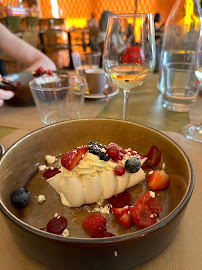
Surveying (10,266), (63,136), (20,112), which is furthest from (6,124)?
(10,266)

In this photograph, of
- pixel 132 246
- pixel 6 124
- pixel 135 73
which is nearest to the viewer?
pixel 132 246

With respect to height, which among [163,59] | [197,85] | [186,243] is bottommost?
[186,243]

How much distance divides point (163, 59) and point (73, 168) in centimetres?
98

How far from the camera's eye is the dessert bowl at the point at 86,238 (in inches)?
12.9

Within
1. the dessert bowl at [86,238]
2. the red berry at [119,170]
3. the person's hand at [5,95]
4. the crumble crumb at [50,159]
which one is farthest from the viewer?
the person's hand at [5,95]

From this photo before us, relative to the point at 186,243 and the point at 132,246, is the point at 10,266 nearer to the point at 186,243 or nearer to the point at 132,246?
the point at 132,246

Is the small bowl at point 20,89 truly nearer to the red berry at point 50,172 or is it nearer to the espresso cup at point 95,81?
the espresso cup at point 95,81

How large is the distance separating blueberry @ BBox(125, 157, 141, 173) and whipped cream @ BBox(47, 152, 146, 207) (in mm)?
18

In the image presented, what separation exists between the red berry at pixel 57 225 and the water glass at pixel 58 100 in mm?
535

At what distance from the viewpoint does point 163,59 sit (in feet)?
4.08

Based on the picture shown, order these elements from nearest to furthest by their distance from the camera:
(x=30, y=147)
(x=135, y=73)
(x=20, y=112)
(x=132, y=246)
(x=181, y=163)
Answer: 1. (x=132, y=246)
2. (x=181, y=163)
3. (x=30, y=147)
4. (x=135, y=73)
5. (x=20, y=112)

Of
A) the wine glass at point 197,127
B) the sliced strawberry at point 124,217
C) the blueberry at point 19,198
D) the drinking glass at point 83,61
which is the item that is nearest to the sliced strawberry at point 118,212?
the sliced strawberry at point 124,217

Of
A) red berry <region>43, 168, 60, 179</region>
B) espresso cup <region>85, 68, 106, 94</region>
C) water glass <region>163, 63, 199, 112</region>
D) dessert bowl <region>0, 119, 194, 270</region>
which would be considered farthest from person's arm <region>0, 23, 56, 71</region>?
red berry <region>43, 168, 60, 179</region>

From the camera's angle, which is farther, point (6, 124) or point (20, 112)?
point (20, 112)
